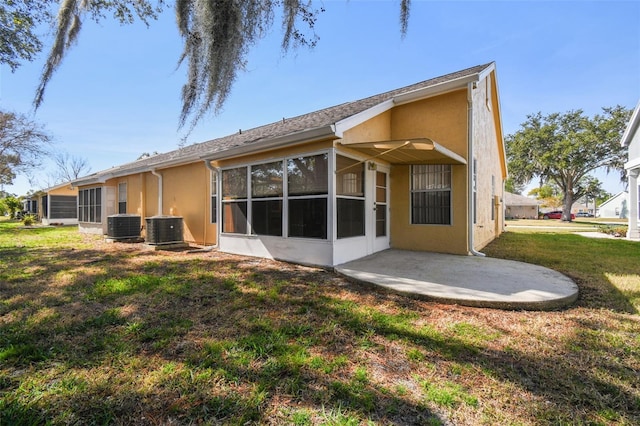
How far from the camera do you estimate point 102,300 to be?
3.96 m

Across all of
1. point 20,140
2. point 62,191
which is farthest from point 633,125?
point 62,191

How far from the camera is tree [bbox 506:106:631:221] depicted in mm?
27453

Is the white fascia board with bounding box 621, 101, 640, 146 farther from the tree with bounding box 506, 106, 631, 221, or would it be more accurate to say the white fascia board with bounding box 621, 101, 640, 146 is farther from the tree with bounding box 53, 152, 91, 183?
the tree with bounding box 53, 152, 91, 183

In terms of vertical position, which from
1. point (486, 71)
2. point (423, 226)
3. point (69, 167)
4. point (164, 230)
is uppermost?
point (69, 167)

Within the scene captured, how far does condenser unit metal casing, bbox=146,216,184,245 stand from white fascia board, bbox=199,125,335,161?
2620mm

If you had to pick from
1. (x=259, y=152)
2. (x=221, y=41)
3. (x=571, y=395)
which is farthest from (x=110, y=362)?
(x=259, y=152)

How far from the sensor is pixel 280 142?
607 cm

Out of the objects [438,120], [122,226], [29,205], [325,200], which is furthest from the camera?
[29,205]

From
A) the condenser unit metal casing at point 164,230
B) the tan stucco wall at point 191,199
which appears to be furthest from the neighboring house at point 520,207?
the condenser unit metal casing at point 164,230

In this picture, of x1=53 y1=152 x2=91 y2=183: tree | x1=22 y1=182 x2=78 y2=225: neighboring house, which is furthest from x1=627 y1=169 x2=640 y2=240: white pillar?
x1=53 y1=152 x2=91 y2=183: tree

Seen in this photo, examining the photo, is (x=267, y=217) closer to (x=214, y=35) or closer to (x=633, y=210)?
(x=214, y=35)

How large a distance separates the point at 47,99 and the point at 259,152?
4207mm

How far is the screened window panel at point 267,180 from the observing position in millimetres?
6562

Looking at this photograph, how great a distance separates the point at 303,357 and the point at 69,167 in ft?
176
